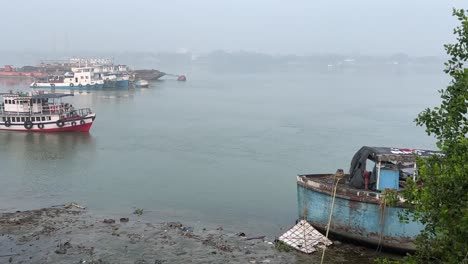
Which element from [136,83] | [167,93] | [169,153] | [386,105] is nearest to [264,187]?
[169,153]

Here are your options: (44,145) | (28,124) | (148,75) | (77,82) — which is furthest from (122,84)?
(44,145)

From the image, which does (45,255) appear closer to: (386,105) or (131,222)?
(131,222)

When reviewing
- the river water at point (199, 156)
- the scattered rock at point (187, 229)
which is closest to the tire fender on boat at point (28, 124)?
the river water at point (199, 156)

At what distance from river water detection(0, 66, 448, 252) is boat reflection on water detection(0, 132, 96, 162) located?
7 cm

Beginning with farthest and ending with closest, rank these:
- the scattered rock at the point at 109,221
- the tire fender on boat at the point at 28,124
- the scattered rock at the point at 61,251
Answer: the tire fender on boat at the point at 28,124
the scattered rock at the point at 109,221
the scattered rock at the point at 61,251

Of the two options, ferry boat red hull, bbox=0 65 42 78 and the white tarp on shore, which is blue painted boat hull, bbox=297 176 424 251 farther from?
ferry boat red hull, bbox=0 65 42 78

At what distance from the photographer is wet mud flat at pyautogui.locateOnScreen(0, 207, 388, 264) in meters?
14.4

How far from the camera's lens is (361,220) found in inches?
595

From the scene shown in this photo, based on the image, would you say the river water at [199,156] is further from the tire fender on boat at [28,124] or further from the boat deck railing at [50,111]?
the boat deck railing at [50,111]

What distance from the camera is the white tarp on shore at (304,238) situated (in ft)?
50.2

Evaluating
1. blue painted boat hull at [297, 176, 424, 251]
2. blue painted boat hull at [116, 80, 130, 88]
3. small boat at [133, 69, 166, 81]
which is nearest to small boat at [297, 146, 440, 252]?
blue painted boat hull at [297, 176, 424, 251]

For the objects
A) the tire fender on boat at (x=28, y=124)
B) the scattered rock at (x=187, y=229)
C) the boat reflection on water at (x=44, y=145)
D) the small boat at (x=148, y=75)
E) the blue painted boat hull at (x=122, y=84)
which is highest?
the small boat at (x=148, y=75)

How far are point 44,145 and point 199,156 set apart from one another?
11.2 meters

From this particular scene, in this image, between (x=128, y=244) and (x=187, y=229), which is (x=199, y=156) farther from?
(x=128, y=244)
